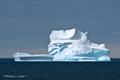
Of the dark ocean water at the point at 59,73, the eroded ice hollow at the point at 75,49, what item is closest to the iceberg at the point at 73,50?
the eroded ice hollow at the point at 75,49

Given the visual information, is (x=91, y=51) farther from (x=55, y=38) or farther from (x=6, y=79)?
(x=6, y=79)

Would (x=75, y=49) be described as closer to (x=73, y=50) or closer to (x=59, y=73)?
(x=73, y=50)

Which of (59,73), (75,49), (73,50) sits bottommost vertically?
(59,73)

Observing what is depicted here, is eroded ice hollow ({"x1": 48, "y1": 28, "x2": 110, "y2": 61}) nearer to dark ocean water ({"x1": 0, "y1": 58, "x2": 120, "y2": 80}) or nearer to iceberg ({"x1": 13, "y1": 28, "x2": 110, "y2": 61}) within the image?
iceberg ({"x1": 13, "y1": 28, "x2": 110, "y2": 61})

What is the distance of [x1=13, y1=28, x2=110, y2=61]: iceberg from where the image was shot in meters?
64.4

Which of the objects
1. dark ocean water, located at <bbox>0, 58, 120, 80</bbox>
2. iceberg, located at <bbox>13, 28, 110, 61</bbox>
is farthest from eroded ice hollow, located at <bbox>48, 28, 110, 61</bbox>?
dark ocean water, located at <bbox>0, 58, 120, 80</bbox>

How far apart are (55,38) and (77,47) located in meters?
5.15

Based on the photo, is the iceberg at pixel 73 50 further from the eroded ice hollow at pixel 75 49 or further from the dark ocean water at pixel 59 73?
the dark ocean water at pixel 59 73

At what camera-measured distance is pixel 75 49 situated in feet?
212

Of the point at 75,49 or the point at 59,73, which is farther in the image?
the point at 75,49

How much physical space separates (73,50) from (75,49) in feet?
1.38

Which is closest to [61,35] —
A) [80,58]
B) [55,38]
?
[55,38]

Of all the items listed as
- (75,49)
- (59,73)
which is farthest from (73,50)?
(59,73)

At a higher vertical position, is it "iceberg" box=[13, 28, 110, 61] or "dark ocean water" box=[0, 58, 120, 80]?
"iceberg" box=[13, 28, 110, 61]
